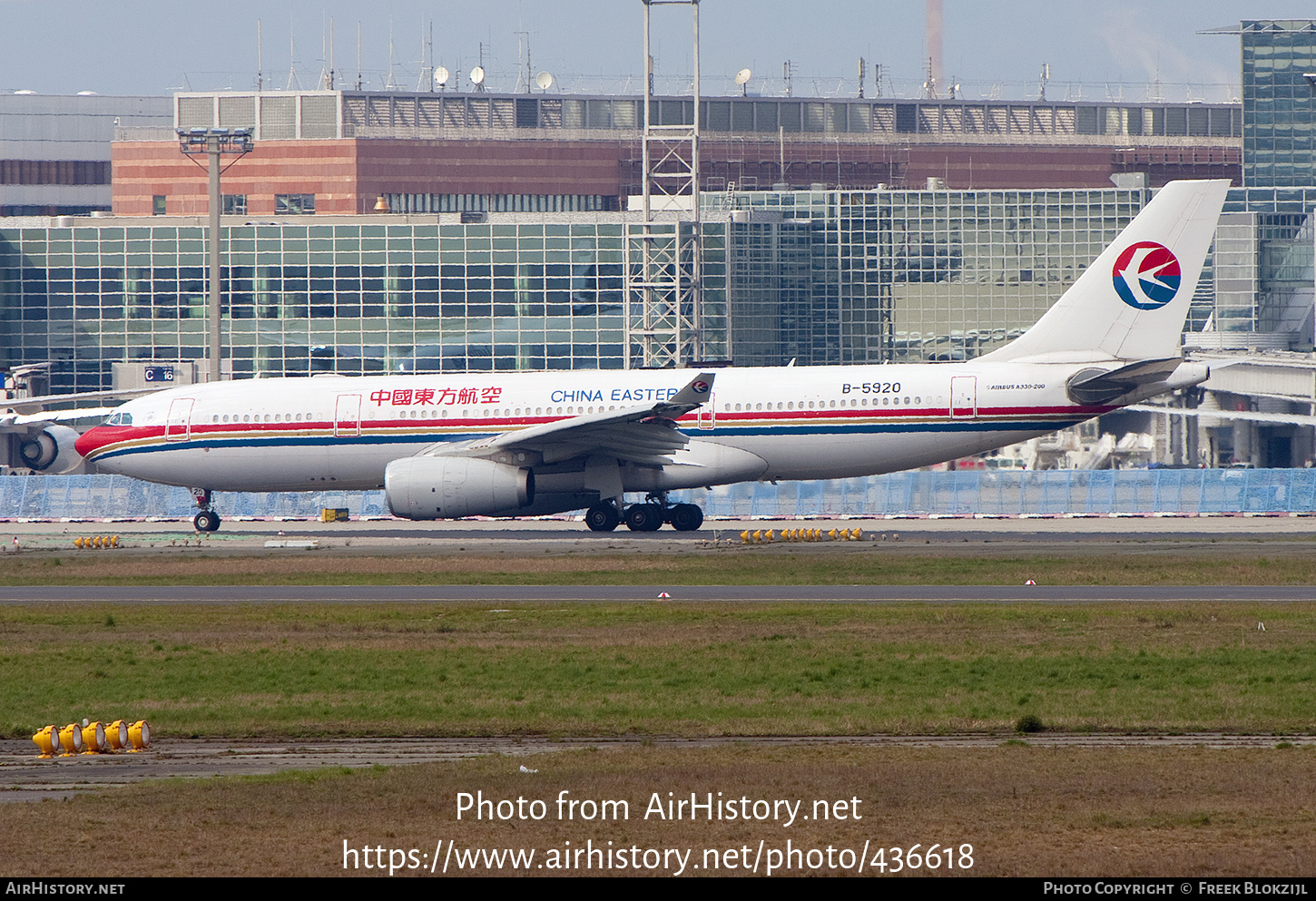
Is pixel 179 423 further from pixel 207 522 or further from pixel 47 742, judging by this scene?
pixel 47 742

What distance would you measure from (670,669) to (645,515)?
78.8 ft

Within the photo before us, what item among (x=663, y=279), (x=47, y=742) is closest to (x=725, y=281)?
(x=663, y=279)

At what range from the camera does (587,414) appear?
146ft

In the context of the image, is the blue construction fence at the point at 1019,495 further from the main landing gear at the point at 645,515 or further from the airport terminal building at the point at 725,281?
the airport terminal building at the point at 725,281

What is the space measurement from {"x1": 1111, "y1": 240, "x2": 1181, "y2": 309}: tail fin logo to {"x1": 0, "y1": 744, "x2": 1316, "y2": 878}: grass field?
29.5m

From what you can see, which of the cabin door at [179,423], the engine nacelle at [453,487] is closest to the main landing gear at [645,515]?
the engine nacelle at [453,487]

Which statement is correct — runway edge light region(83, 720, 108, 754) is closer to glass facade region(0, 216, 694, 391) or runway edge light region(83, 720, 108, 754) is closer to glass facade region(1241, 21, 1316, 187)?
glass facade region(0, 216, 694, 391)

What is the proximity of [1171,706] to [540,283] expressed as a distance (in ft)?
258

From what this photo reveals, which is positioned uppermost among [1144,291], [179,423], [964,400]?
[1144,291]

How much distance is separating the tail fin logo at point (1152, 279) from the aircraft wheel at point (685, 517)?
42.3ft

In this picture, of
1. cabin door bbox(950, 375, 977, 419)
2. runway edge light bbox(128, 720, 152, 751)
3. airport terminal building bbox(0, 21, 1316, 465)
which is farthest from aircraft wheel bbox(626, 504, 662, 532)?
airport terminal building bbox(0, 21, 1316, 465)

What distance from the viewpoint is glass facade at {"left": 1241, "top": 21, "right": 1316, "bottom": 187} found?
128m
